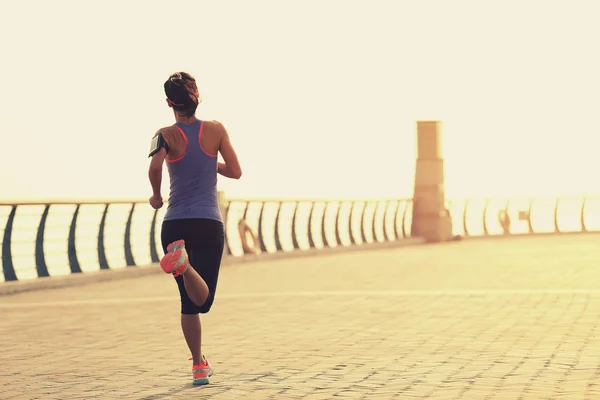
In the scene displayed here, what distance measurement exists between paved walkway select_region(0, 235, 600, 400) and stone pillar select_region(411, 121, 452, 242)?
53.9 ft

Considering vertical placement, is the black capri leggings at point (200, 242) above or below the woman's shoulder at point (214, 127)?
below

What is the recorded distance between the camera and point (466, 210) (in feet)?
137

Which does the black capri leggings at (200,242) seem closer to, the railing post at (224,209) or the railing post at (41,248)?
the railing post at (41,248)

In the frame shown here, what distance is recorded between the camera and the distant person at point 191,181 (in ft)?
23.4

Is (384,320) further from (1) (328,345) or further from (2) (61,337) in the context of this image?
(2) (61,337)

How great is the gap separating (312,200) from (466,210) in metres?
13.3

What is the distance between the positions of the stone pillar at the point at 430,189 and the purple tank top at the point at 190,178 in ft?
90.5

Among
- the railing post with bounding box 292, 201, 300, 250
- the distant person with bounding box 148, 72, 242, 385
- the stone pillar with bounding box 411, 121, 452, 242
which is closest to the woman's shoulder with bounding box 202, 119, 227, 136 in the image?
the distant person with bounding box 148, 72, 242, 385

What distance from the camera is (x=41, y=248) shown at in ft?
58.7

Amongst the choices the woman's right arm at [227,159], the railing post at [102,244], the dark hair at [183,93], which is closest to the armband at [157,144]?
the dark hair at [183,93]

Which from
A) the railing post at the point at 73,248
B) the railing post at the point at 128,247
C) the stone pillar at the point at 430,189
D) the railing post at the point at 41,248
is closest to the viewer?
the railing post at the point at 41,248

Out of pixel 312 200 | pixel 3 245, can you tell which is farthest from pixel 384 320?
pixel 312 200

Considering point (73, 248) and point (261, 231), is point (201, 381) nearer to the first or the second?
point (73, 248)

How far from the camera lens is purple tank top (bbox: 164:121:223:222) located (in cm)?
716
